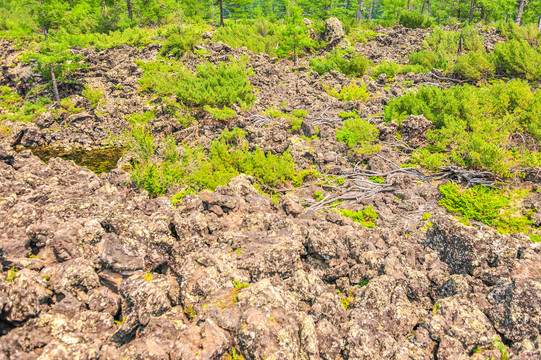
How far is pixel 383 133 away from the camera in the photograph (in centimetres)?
1216

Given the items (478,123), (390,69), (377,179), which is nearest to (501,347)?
(377,179)

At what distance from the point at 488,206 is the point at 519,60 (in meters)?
13.0

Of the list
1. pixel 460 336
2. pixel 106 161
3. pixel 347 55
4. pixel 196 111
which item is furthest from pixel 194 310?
pixel 347 55

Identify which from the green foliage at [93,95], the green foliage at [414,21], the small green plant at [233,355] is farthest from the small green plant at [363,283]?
the green foliage at [414,21]

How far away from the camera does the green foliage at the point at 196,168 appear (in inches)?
329

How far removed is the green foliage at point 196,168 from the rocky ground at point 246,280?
31.7 inches

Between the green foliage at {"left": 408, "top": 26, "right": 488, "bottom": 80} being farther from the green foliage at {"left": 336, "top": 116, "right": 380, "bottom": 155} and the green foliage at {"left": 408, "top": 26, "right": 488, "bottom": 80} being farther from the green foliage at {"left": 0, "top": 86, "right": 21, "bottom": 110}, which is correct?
the green foliage at {"left": 0, "top": 86, "right": 21, "bottom": 110}

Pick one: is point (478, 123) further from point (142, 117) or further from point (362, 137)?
point (142, 117)

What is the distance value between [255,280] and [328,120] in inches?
408

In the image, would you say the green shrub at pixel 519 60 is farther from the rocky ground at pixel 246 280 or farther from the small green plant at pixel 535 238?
the small green plant at pixel 535 238

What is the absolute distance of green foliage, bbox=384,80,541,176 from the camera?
870cm

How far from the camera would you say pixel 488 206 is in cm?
728

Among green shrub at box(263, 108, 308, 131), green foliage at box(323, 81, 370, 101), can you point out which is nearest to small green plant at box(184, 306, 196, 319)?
green shrub at box(263, 108, 308, 131)

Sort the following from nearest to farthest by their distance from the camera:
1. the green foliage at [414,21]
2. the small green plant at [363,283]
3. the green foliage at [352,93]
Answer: the small green plant at [363,283]
the green foliage at [352,93]
the green foliage at [414,21]
